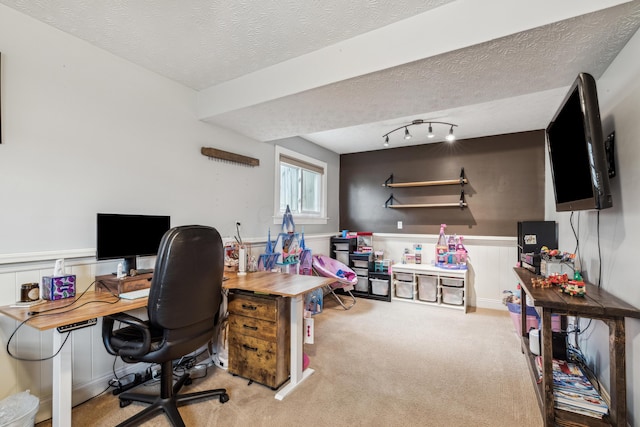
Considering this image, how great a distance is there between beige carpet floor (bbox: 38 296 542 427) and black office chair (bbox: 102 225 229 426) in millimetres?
456

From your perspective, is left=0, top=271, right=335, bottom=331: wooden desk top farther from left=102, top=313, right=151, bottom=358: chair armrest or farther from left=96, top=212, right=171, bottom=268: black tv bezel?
left=96, top=212, right=171, bottom=268: black tv bezel

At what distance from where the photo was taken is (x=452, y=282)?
4.04m

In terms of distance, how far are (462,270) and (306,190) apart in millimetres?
2515

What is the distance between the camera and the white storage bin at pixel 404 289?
4355mm

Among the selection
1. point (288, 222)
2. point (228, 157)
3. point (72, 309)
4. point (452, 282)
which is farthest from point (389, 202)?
Result: point (72, 309)

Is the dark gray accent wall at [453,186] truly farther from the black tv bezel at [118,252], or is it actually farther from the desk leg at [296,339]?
the black tv bezel at [118,252]

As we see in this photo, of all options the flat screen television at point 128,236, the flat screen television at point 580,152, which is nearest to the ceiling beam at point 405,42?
the flat screen television at point 580,152

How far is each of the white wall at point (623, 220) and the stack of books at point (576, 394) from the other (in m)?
0.11

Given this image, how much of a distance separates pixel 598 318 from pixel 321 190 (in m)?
3.80

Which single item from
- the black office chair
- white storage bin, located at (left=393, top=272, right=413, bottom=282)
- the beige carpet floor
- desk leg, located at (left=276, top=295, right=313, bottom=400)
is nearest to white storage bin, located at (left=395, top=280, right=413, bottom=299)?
white storage bin, located at (left=393, top=272, right=413, bottom=282)

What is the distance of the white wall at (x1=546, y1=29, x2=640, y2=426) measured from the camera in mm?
1461

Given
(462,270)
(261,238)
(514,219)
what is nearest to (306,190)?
(261,238)

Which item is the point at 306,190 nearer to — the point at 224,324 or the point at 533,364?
the point at 224,324

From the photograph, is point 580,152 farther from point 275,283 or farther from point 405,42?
point 275,283
